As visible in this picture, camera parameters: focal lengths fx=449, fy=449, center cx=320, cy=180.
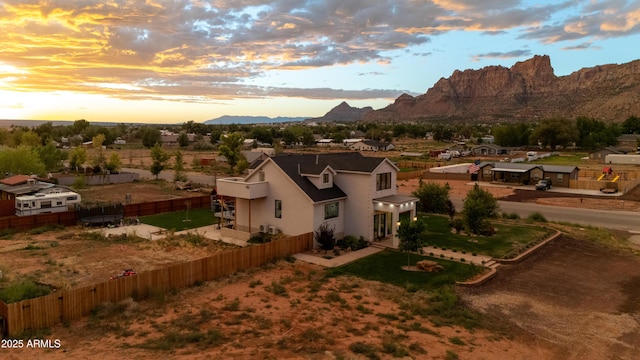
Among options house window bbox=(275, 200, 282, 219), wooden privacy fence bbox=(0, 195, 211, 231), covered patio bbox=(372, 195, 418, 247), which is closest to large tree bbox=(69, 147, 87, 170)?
wooden privacy fence bbox=(0, 195, 211, 231)

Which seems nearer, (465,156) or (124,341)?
(124,341)

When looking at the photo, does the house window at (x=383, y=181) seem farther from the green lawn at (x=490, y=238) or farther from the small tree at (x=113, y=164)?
the small tree at (x=113, y=164)

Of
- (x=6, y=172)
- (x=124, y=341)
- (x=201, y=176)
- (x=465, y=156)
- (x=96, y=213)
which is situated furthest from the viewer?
(x=465, y=156)

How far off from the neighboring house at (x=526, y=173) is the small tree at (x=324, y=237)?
44.7m

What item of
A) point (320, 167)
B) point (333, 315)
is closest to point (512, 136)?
point (320, 167)

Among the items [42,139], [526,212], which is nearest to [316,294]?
[526,212]

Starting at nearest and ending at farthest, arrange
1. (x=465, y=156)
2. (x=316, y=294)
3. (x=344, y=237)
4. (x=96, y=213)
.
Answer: (x=316, y=294) < (x=344, y=237) < (x=96, y=213) < (x=465, y=156)

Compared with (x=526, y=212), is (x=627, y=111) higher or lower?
higher

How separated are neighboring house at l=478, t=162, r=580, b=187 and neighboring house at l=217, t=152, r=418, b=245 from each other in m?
39.9

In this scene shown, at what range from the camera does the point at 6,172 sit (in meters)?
51.3

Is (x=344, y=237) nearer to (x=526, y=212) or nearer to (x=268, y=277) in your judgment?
(x=268, y=277)

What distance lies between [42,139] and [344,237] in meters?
93.6

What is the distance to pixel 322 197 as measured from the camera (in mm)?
28594

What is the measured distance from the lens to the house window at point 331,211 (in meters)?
29.0
